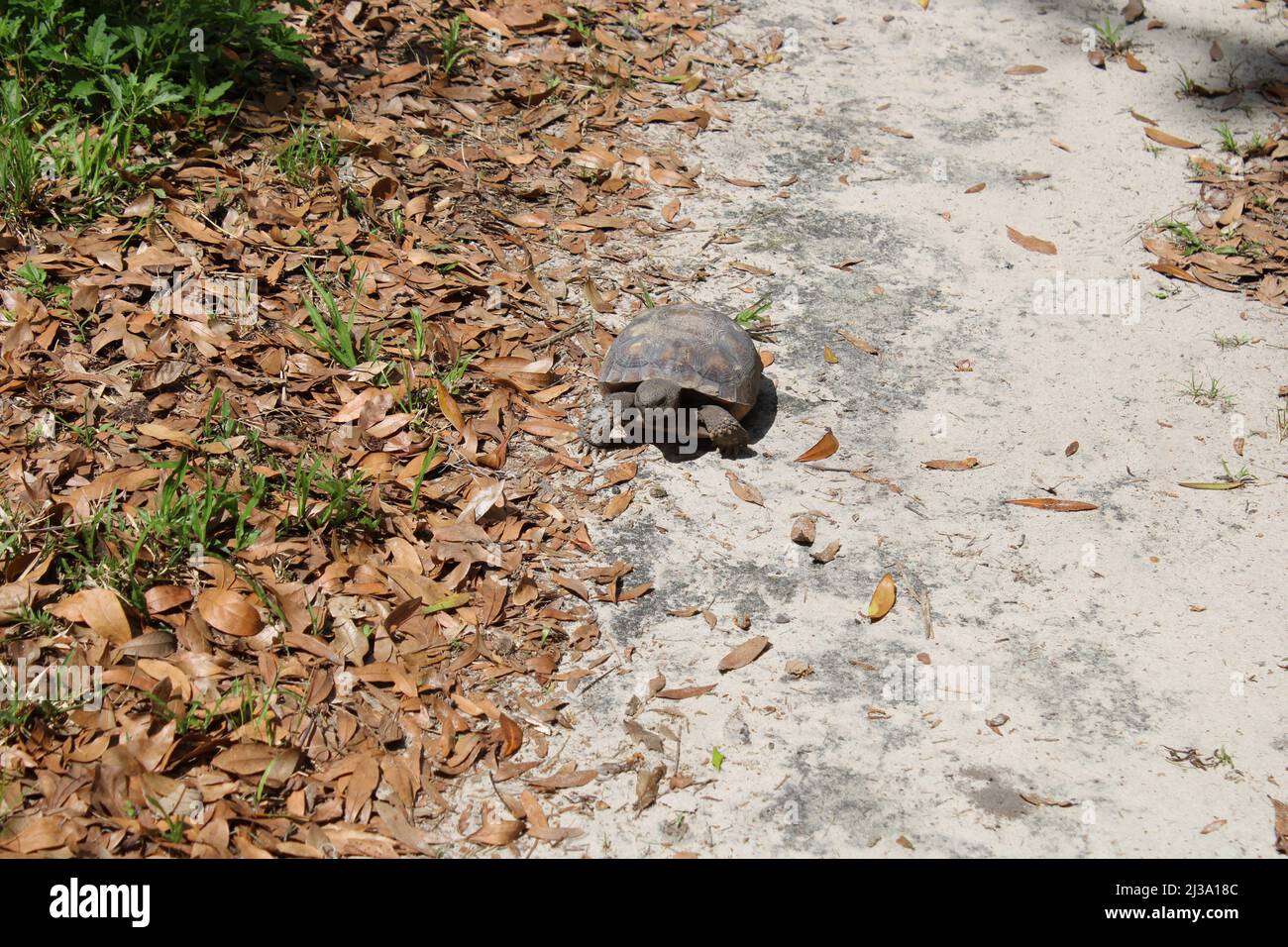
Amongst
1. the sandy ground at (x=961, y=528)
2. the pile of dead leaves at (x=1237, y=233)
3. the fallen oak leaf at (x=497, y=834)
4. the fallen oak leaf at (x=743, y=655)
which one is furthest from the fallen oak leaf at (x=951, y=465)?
the fallen oak leaf at (x=497, y=834)

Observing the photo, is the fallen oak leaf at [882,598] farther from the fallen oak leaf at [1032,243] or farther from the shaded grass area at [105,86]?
the shaded grass area at [105,86]

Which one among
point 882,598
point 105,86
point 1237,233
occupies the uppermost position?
point 105,86

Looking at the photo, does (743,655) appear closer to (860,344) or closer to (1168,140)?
(860,344)

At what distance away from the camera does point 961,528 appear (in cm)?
462

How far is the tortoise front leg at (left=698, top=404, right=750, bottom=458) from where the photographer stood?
481 cm

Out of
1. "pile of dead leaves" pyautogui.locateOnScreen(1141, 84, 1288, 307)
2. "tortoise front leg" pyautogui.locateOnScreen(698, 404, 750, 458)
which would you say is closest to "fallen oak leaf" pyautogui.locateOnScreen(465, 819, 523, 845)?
"tortoise front leg" pyautogui.locateOnScreen(698, 404, 750, 458)

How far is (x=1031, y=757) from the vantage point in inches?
145

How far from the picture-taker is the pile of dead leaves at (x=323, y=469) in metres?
3.48

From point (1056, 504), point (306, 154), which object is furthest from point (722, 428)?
point (306, 154)

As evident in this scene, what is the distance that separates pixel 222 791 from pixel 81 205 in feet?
11.3

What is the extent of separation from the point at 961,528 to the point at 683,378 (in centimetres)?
147

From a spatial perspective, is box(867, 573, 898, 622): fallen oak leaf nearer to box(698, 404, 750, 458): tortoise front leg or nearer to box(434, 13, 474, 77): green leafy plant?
box(698, 404, 750, 458): tortoise front leg

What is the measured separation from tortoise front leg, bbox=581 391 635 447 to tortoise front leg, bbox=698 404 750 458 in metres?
0.37

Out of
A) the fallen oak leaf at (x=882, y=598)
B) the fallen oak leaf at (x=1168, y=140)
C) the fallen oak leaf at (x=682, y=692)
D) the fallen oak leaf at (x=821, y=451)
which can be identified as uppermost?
the fallen oak leaf at (x=1168, y=140)
